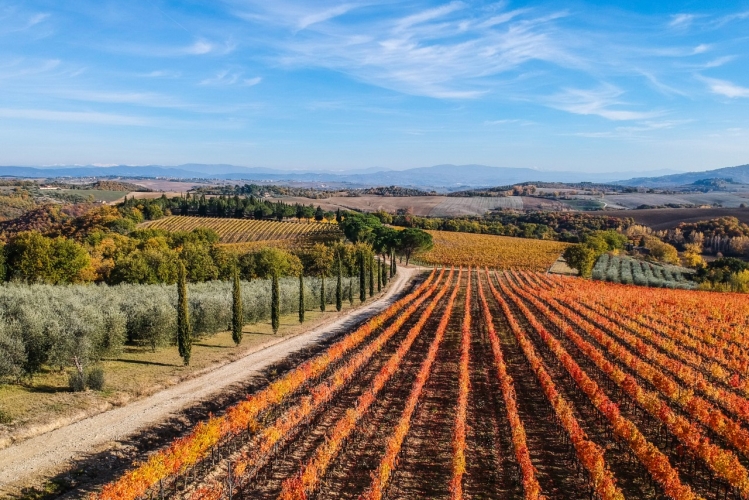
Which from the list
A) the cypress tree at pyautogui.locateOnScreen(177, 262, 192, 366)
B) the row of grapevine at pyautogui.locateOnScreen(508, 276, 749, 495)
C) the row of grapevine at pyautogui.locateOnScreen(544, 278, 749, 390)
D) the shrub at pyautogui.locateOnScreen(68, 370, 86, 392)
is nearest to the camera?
the row of grapevine at pyautogui.locateOnScreen(508, 276, 749, 495)

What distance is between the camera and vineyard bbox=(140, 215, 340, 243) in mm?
109188

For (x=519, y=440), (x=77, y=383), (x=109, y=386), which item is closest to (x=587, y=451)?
(x=519, y=440)

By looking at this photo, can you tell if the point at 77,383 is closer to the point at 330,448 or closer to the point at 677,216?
the point at 330,448

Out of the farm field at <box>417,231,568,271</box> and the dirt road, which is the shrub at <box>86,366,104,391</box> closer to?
the dirt road

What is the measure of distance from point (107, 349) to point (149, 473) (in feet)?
52.9

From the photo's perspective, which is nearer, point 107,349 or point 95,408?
point 95,408

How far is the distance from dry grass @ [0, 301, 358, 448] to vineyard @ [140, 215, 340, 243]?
74970mm

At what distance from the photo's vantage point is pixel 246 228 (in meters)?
119

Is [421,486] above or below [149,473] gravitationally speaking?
below

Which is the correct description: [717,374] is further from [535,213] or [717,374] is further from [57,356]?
[535,213]

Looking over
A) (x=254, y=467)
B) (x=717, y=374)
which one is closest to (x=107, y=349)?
(x=254, y=467)

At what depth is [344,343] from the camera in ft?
102

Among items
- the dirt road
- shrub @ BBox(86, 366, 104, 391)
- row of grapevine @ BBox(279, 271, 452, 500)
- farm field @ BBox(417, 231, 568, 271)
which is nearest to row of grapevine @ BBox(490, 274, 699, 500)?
row of grapevine @ BBox(279, 271, 452, 500)

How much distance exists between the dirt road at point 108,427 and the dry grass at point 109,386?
1.65ft
